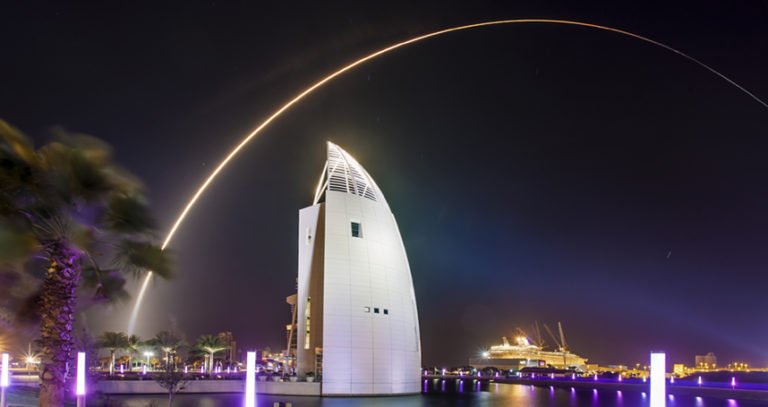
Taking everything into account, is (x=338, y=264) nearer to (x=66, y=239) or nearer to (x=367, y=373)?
(x=367, y=373)

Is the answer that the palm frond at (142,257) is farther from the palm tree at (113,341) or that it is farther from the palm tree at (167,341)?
the palm tree at (167,341)

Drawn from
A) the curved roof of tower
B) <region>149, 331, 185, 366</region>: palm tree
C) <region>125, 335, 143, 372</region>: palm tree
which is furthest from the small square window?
<region>125, 335, 143, 372</region>: palm tree

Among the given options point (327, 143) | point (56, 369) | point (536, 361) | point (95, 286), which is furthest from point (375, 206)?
point (536, 361)

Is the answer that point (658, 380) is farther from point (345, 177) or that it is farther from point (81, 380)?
point (345, 177)

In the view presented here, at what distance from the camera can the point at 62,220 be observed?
16.3 m

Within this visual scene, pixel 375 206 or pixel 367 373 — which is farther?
pixel 375 206

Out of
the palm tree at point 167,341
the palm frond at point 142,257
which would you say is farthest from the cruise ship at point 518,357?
the palm frond at point 142,257

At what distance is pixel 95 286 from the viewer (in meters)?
19.3

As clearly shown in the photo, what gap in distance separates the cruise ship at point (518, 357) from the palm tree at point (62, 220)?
149890 mm

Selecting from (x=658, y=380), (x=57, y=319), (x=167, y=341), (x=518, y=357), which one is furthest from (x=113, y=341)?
(x=518, y=357)

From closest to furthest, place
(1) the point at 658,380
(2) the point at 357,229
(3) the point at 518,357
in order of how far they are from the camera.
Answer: (1) the point at 658,380 < (2) the point at 357,229 < (3) the point at 518,357

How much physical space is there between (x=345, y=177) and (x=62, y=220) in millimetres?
30193

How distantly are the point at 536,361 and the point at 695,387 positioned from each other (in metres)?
106

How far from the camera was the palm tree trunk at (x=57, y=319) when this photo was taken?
15867mm
